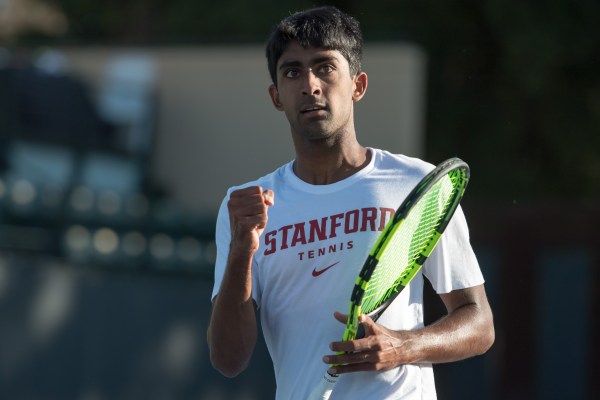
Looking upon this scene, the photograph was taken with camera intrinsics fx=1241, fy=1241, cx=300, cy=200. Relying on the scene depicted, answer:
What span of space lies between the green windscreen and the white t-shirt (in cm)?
7

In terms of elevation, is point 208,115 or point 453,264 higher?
point 208,115

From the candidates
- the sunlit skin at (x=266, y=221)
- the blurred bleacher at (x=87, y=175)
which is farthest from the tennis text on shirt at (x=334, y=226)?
the blurred bleacher at (x=87, y=175)

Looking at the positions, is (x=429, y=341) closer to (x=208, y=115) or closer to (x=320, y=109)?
(x=320, y=109)

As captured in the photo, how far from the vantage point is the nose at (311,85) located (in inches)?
129

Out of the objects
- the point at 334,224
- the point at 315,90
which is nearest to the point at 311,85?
the point at 315,90

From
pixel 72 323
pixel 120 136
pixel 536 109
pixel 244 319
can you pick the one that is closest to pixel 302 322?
pixel 244 319

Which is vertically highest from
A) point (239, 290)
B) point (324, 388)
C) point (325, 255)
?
Result: point (325, 255)

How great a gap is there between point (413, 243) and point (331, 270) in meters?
0.23

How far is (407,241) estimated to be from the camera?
3.25 meters

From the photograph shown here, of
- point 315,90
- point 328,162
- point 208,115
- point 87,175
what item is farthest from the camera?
point 208,115

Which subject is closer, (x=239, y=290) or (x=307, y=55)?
(x=239, y=290)

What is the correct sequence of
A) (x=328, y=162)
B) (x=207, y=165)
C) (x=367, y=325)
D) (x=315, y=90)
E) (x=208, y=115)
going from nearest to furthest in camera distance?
(x=367, y=325) → (x=315, y=90) → (x=328, y=162) → (x=207, y=165) → (x=208, y=115)

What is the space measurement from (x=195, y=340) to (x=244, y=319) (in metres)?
7.40

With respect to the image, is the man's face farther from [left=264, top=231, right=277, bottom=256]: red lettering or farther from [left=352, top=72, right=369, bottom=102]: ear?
[left=264, top=231, right=277, bottom=256]: red lettering
